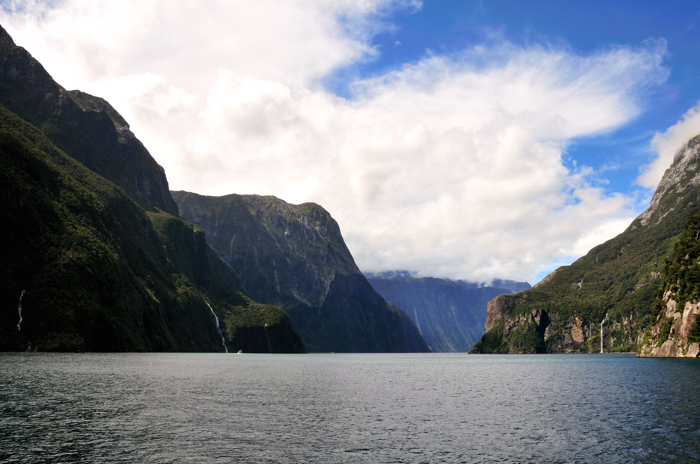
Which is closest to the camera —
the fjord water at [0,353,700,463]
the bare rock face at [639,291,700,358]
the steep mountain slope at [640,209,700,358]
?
the fjord water at [0,353,700,463]

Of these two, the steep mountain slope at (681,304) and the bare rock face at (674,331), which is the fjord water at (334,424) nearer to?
the steep mountain slope at (681,304)

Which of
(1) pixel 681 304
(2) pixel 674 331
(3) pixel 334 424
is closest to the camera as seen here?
(3) pixel 334 424

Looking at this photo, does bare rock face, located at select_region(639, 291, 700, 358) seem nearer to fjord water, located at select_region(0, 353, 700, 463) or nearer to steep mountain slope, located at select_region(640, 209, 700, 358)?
steep mountain slope, located at select_region(640, 209, 700, 358)

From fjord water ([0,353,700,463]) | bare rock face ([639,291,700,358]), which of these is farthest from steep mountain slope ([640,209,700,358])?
fjord water ([0,353,700,463])

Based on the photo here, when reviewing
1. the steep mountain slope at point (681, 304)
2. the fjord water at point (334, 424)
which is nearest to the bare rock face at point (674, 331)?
the steep mountain slope at point (681, 304)

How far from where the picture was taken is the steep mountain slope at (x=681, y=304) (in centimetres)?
16488

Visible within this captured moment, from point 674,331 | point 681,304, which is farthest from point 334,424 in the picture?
point 674,331

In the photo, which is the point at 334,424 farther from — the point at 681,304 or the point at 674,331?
the point at 674,331

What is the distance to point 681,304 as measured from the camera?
172 m

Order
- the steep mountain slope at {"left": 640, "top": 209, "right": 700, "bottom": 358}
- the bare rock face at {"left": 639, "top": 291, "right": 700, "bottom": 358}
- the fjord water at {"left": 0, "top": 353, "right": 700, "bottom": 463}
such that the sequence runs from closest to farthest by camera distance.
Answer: the fjord water at {"left": 0, "top": 353, "right": 700, "bottom": 463}, the steep mountain slope at {"left": 640, "top": 209, "right": 700, "bottom": 358}, the bare rock face at {"left": 639, "top": 291, "right": 700, "bottom": 358}

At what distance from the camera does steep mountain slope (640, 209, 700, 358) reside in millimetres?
164875

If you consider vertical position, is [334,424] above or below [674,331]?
below

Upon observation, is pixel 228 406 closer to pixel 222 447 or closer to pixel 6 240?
pixel 222 447

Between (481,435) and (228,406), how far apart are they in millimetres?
30809
